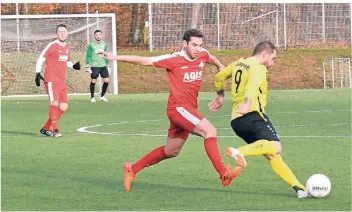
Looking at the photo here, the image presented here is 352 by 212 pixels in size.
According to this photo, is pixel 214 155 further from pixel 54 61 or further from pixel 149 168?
pixel 54 61

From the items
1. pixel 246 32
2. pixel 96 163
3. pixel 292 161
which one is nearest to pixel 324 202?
pixel 292 161

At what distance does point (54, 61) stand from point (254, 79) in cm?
864

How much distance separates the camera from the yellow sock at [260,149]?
10.8 m

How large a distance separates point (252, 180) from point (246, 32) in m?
31.0

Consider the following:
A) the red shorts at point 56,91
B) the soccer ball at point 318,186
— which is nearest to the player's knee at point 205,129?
the soccer ball at point 318,186

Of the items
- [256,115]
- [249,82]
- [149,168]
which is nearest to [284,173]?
[256,115]

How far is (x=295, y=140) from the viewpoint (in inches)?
667

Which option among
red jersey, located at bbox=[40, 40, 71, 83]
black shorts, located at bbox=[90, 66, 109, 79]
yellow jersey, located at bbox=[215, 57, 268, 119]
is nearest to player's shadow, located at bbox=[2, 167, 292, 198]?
yellow jersey, located at bbox=[215, 57, 268, 119]

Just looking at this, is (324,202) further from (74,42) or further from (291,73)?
(291,73)

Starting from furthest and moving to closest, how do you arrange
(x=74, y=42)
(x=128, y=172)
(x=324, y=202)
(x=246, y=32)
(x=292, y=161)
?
(x=246, y=32) → (x=74, y=42) → (x=292, y=161) → (x=128, y=172) → (x=324, y=202)

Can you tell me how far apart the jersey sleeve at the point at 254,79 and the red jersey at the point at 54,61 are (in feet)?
27.6

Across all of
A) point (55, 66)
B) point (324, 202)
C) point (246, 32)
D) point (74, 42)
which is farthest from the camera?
point (246, 32)

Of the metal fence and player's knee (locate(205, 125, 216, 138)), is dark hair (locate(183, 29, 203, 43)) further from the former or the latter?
the metal fence

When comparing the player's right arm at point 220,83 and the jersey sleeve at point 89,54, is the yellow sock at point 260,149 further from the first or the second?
the jersey sleeve at point 89,54
